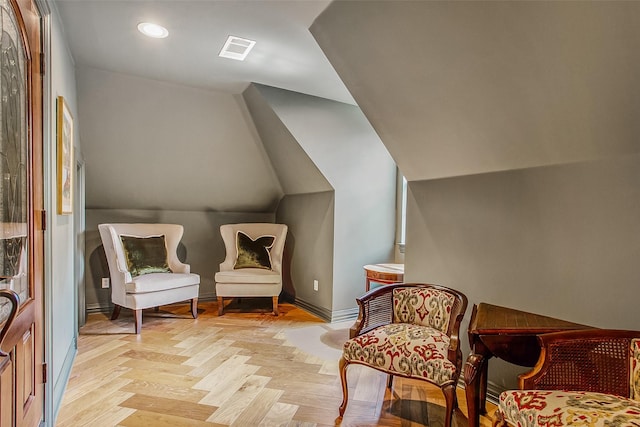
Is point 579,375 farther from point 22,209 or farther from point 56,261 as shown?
point 56,261

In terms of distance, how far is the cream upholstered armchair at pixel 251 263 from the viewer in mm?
4113

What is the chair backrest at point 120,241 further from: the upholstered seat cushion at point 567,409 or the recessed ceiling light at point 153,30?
the upholstered seat cushion at point 567,409

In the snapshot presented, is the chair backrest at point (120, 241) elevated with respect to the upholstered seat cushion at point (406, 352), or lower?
elevated

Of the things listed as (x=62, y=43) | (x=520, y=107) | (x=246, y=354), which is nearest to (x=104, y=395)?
(x=246, y=354)

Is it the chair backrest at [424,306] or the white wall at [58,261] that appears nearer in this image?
the white wall at [58,261]

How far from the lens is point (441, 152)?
2461 millimetres

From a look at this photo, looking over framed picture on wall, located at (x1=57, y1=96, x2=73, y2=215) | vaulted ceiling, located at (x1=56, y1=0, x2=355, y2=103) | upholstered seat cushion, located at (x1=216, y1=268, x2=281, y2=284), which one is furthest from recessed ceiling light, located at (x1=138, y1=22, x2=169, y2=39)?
upholstered seat cushion, located at (x1=216, y1=268, x2=281, y2=284)

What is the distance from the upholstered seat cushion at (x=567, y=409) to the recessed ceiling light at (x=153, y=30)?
2.85 meters

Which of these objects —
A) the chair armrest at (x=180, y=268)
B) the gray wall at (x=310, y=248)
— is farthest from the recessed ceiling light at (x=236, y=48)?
the chair armrest at (x=180, y=268)

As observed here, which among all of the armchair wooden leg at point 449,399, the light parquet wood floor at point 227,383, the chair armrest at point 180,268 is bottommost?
the light parquet wood floor at point 227,383

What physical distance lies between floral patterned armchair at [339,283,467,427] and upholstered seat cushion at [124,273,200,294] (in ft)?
7.60

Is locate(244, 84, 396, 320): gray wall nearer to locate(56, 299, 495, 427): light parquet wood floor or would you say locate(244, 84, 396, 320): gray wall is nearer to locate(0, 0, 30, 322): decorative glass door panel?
locate(56, 299, 495, 427): light parquet wood floor

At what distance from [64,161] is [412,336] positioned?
2310 millimetres

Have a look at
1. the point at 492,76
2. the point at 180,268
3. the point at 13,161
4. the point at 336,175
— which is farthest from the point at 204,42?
the point at 180,268
